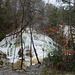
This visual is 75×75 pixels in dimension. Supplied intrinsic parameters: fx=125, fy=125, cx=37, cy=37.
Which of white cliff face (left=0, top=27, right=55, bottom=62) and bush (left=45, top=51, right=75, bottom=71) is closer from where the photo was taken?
bush (left=45, top=51, right=75, bottom=71)

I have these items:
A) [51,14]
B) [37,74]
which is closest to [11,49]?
[37,74]

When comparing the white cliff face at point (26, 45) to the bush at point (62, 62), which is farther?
the white cliff face at point (26, 45)

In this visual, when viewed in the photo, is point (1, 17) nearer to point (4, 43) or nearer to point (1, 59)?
point (4, 43)

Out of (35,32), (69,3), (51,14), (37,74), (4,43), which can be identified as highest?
(51,14)

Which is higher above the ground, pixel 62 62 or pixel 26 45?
pixel 26 45

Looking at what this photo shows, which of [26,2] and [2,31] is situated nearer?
[26,2]

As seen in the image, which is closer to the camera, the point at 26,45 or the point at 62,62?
the point at 62,62

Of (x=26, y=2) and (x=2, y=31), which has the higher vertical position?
(x=26, y=2)

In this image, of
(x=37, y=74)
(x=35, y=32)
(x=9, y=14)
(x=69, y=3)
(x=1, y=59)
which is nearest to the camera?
(x=37, y=74)

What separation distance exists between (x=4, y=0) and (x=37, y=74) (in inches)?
369

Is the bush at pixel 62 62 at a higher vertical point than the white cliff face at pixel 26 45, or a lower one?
lower

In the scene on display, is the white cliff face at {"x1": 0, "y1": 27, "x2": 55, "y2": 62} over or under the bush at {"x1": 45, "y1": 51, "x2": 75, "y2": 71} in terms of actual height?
over

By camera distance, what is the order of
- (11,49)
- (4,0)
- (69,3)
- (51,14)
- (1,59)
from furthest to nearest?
(51,14) → (4,0) → (11,49) → (1,59) → (69,3)

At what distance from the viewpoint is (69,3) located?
22.7ft
